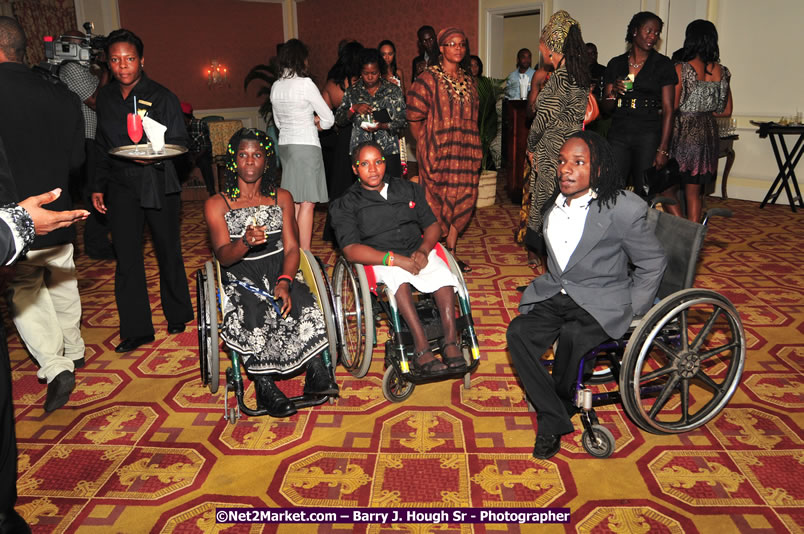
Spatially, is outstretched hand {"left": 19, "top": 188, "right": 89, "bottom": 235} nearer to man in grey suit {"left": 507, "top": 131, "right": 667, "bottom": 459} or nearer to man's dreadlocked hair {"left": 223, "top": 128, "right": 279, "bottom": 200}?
man's dreadlocked hair {"left": 223, "top": 128, "right": 279, "bottom": 200}

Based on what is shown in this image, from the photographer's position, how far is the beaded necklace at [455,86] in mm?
4477

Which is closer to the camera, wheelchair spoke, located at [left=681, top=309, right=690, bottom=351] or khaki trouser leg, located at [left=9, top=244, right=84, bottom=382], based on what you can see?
wheelchair spoke, located at [left=681, top=309, right=690, bottom=351]

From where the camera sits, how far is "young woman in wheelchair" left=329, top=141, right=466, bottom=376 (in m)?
2.96

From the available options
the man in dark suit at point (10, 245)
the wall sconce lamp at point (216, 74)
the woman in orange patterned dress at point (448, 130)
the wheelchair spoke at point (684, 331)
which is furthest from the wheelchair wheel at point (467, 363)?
the wall sconce lamp at point (216, 74)

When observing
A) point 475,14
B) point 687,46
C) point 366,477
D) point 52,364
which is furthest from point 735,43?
point 52,364

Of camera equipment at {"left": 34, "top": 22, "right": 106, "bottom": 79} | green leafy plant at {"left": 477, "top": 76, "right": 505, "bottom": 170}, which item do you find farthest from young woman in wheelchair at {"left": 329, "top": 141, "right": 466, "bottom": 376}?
green leafy plant at {"left": 477, "top": 76, "right": 505, "bottom": 170}

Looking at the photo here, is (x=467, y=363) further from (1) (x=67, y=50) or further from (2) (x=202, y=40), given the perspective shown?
(2) (x=202, y=40)

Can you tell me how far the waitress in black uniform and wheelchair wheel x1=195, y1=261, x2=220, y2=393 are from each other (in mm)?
853

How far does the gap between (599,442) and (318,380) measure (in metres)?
1.28

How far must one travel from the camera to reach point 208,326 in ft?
9.36

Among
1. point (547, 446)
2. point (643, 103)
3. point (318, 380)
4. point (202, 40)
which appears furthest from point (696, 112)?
point (202, 40)

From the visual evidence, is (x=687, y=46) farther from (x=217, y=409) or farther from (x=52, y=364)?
(x=52, y=364)

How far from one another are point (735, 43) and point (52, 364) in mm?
7876

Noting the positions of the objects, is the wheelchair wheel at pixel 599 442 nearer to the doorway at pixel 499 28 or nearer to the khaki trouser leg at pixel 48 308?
the khaki trouser leg at pixel 48 308
